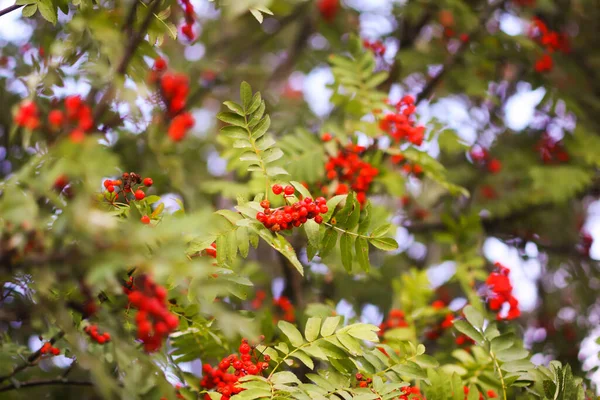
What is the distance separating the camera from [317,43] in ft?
16.6

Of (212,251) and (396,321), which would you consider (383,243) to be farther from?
(396,321)

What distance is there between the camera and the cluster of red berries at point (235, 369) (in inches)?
66.2

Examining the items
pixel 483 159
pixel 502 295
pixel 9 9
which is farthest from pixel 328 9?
pixel 9 9

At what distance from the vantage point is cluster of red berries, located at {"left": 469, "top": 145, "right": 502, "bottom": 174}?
3.98 metres

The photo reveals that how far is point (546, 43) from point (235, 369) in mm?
2903

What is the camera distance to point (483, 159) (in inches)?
161

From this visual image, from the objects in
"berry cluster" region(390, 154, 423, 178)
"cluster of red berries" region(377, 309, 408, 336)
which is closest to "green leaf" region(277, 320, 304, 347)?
"cluster of red berries" region(377, 309, 408, 336)

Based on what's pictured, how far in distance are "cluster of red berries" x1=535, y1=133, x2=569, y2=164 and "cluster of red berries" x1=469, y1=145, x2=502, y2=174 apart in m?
0.29

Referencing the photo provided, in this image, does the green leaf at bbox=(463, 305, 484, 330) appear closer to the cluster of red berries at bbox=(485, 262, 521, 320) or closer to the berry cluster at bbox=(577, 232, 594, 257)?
the cluster of red berries at bbox=(485, 262, 521, 320)

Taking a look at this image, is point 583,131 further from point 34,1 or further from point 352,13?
point 34,1

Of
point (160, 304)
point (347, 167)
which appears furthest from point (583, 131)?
point (160, 304)

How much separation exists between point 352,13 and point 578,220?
2.49m

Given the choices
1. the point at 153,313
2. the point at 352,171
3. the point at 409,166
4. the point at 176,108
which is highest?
the point at 176,108

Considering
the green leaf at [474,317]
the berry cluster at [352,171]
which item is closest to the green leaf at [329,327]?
the green leaf at [474,317]
